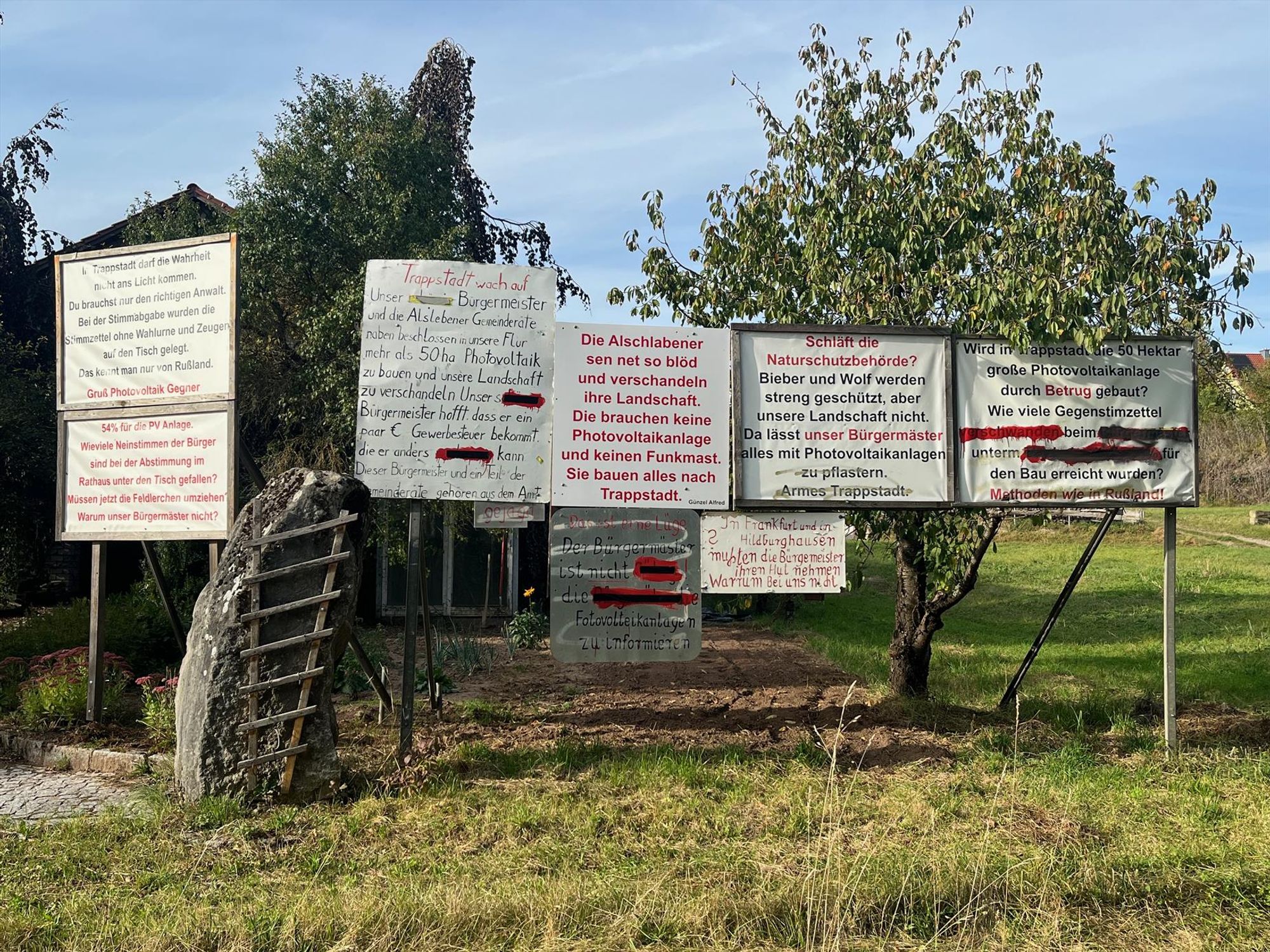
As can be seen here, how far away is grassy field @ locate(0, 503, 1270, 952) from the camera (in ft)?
13.7

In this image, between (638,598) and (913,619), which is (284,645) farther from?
(913,619)

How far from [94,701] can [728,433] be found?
500 cm

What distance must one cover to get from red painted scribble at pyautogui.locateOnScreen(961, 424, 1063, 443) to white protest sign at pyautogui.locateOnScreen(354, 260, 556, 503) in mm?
2831

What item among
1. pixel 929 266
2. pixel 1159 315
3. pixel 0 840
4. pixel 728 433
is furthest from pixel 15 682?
pixel 1159 315

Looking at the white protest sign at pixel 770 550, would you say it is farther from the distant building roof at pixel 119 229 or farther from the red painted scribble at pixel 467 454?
the distant building roof at pixel 119 229

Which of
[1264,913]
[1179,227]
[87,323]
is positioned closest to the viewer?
[1264,913]

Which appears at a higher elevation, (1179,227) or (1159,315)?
(1179,227)

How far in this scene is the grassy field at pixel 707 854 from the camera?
4.18m

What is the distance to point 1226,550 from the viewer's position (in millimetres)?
23734

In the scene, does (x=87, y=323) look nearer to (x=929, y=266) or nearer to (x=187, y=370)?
(x=187, y=370)

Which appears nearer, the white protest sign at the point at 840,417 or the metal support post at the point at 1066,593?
the white protest sign at the point at 840,417

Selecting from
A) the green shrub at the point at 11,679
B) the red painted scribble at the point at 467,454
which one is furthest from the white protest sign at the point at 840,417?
the green shrub at the point at 11,679

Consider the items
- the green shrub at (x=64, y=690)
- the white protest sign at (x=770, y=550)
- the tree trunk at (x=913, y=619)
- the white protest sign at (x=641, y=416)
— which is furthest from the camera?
the tree trunk at (x=913, y=619)

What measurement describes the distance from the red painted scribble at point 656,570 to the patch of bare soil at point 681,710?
1143mm
